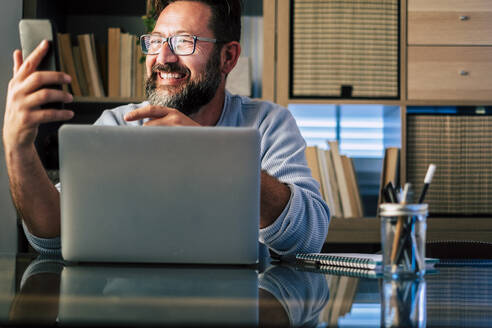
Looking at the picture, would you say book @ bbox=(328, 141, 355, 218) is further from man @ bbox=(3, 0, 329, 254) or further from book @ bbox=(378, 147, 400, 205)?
man @ bbox=(3, 0, 329, 254)

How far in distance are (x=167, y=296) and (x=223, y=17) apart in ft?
4.19

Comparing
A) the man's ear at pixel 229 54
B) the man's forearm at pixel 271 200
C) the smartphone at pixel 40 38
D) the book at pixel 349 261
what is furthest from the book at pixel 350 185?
the smartphone at pixel 40 38

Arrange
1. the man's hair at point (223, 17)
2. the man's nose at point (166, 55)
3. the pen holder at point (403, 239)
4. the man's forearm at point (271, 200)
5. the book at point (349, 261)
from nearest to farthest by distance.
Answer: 1. the pen holder at point (403, 239)
2. the book at point (349, 261)
3. the man's forearm at point (271, 200)
4. the man's nose at point (166, 55)
5. the man's hair at point (223, 17)

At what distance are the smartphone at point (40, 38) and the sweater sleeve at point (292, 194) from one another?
1.79 ft


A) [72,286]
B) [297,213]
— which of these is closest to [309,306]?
[72,286]

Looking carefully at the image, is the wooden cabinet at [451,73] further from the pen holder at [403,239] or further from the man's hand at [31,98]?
the man's hand at [31,98]

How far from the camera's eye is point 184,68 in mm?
1629

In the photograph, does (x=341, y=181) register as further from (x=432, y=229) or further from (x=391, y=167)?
(x=432, y=229)

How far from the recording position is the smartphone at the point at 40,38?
818 mm

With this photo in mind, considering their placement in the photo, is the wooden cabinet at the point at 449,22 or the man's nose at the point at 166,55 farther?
the wooden cabinet at the point at 449,22

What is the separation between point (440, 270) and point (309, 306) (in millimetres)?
430

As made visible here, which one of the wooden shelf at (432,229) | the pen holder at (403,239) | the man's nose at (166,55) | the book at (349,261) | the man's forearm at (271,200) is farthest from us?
the wooden shelf at (432,229)

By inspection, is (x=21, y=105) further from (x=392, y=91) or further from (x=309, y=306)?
(x=392, y=91)

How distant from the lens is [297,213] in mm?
1148
